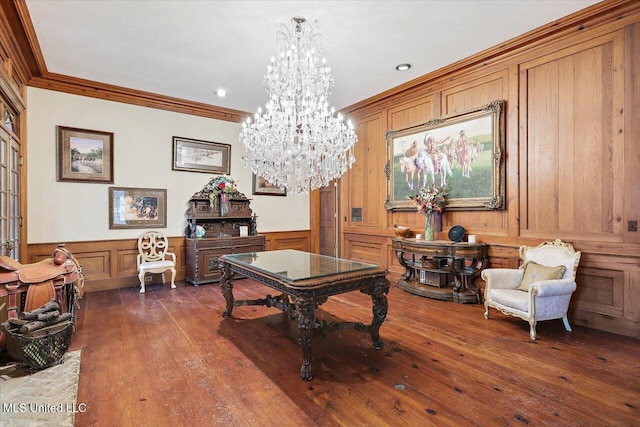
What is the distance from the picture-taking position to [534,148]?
149 inches

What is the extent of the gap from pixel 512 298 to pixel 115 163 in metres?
5.78

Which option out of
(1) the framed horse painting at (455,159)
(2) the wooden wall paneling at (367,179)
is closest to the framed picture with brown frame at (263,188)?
(2) the wooden wall paneling at (367,179)

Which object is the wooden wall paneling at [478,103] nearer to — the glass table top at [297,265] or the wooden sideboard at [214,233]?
the glass table top at [297,265]

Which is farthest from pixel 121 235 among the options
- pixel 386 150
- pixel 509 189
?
pixel 509 189

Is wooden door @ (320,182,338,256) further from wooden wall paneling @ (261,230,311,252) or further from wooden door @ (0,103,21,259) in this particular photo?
wooden door @ (0,103,21,259)

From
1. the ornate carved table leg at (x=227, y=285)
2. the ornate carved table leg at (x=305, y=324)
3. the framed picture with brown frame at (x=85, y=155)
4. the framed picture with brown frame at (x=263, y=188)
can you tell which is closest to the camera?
the ornate carved table leg at (x=305, y=324)

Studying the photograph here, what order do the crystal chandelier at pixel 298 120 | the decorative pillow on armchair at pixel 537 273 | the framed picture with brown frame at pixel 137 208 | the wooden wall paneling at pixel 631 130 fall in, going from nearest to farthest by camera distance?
the wooden wall paneling at pixel 631 130 → the decorative pillow on armchair at pixel 537 273 → the crystal chandelier at pixel 298 120 → the framed picture with brown frame at pixel 137 208

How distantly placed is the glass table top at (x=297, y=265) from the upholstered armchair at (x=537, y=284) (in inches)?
61.4

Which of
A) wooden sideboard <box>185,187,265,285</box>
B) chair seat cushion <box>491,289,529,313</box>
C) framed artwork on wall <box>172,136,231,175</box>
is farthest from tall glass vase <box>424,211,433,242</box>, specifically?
framed artwork on wall <box>172,136,231,175</box>

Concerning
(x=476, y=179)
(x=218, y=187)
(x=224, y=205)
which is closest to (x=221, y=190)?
(x=218, y=187)

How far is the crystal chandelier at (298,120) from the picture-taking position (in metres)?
3.48

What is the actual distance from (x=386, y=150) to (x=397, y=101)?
0.82 metres

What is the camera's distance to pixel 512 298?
3285 millimetres

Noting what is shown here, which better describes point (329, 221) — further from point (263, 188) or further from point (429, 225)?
point (429, 225)
